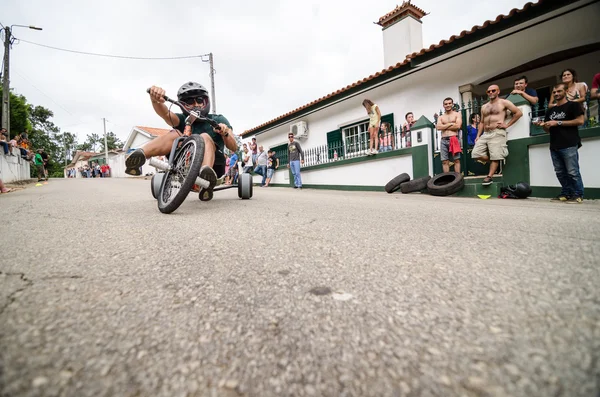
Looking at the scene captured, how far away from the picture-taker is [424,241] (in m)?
1.70

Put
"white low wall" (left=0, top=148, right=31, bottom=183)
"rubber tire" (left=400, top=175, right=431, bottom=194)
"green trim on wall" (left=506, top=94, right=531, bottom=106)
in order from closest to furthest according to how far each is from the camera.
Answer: "green trim on wall" (left=506, top=94, right=531, bottom=106)
"rubber tire" (left=400, top=175, right=431, bottom=194)
"white low wall" (left=0, top=148, right=31, bottom=183)

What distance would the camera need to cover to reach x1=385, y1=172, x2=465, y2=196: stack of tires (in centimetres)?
529

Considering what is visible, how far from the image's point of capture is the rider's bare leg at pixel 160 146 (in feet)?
10.7

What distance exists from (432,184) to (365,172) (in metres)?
2.49

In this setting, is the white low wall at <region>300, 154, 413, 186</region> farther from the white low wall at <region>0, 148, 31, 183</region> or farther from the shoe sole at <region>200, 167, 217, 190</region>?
the white low wall at <region>0, 148, 31, 183</region>

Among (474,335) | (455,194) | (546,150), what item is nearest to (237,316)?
(474,335)

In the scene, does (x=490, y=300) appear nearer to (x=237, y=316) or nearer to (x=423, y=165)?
(x=237, y=316)

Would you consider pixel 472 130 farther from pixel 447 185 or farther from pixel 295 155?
pixel 295 155

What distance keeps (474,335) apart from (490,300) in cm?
26

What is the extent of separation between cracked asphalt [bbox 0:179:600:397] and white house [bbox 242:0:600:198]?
170 inches

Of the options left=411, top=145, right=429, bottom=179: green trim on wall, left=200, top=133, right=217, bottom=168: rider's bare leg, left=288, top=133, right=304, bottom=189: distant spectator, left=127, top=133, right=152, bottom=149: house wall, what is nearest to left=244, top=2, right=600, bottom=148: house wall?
left=411, top=145, right=429, bottom=179: green trim on wall

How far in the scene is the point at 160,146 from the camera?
335 centimetres

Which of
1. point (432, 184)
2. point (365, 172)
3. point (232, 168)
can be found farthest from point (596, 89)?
point (232, 168)

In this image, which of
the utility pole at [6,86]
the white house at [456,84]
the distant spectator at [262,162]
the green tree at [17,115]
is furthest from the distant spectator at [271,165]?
the green tree at [17,115]
